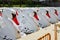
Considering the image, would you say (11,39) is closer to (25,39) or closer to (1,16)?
(1,16)

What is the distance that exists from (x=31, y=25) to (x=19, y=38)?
0.96 m

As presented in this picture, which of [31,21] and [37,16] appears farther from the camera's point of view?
[37,16]

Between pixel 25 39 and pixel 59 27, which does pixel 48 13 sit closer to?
pixel 25 39

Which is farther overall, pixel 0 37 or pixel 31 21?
pixel 31 21

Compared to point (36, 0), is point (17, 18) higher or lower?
higher

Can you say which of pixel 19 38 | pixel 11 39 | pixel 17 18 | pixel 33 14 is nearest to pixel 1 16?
pixel 11 39

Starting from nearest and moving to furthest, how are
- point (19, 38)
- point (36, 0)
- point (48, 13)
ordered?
point (19, 38)
point (48, 13)
point (36, 0)

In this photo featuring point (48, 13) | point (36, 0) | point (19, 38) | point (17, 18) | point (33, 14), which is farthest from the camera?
point (36, 0)

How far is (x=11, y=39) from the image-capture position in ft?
13.1

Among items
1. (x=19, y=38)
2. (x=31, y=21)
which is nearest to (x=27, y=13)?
(x=31, y=21)

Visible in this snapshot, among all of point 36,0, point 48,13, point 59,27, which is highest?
point 59,27

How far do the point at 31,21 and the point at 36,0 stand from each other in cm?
937

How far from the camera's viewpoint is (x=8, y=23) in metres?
4.02

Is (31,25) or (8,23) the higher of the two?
(8,23)
